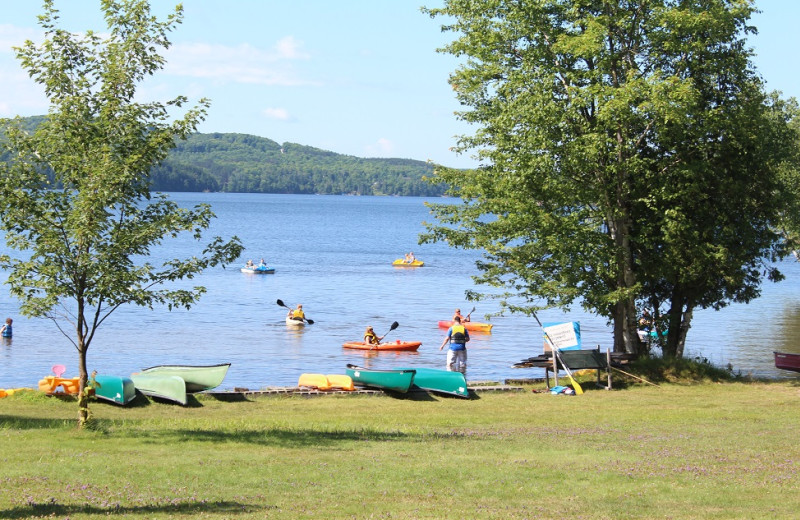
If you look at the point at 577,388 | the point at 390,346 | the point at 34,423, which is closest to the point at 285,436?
the point at 34,423

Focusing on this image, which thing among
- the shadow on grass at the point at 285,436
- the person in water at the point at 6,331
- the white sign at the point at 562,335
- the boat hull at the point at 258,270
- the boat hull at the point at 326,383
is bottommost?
the shadow on grass at the point at 285,436

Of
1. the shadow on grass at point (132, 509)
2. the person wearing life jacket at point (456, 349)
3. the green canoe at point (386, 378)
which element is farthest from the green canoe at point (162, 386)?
the shadow on grass at point (132, 509)

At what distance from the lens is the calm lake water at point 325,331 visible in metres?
34.2

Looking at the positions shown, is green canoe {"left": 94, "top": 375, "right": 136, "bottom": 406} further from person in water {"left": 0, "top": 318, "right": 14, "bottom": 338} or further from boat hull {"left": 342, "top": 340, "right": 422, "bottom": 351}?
person in water {"left": 0, "top": 318, "right": 14, "bottom": 338}

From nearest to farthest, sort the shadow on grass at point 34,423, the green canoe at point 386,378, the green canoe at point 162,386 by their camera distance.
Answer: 1. the shadow on grass at point 34,423
2. the green canoe at point 162,386
3. the green canoe at point 386,378

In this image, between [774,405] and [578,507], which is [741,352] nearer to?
[774,405]

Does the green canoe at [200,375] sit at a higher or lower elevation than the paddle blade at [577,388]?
higher

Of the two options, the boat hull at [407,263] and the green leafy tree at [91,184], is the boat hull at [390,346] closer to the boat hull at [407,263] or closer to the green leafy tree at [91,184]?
the green leafy tree at [91,184]

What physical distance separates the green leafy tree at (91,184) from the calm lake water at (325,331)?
503 inches

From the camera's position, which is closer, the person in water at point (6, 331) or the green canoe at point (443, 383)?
the green canoe at point (443, 383)

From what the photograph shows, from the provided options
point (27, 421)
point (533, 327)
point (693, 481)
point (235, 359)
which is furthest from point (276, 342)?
point (693, 481)

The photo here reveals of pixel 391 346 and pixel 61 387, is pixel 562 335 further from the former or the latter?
pixel 391 346

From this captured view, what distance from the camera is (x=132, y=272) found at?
15148 mm

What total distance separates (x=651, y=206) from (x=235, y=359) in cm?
1833
